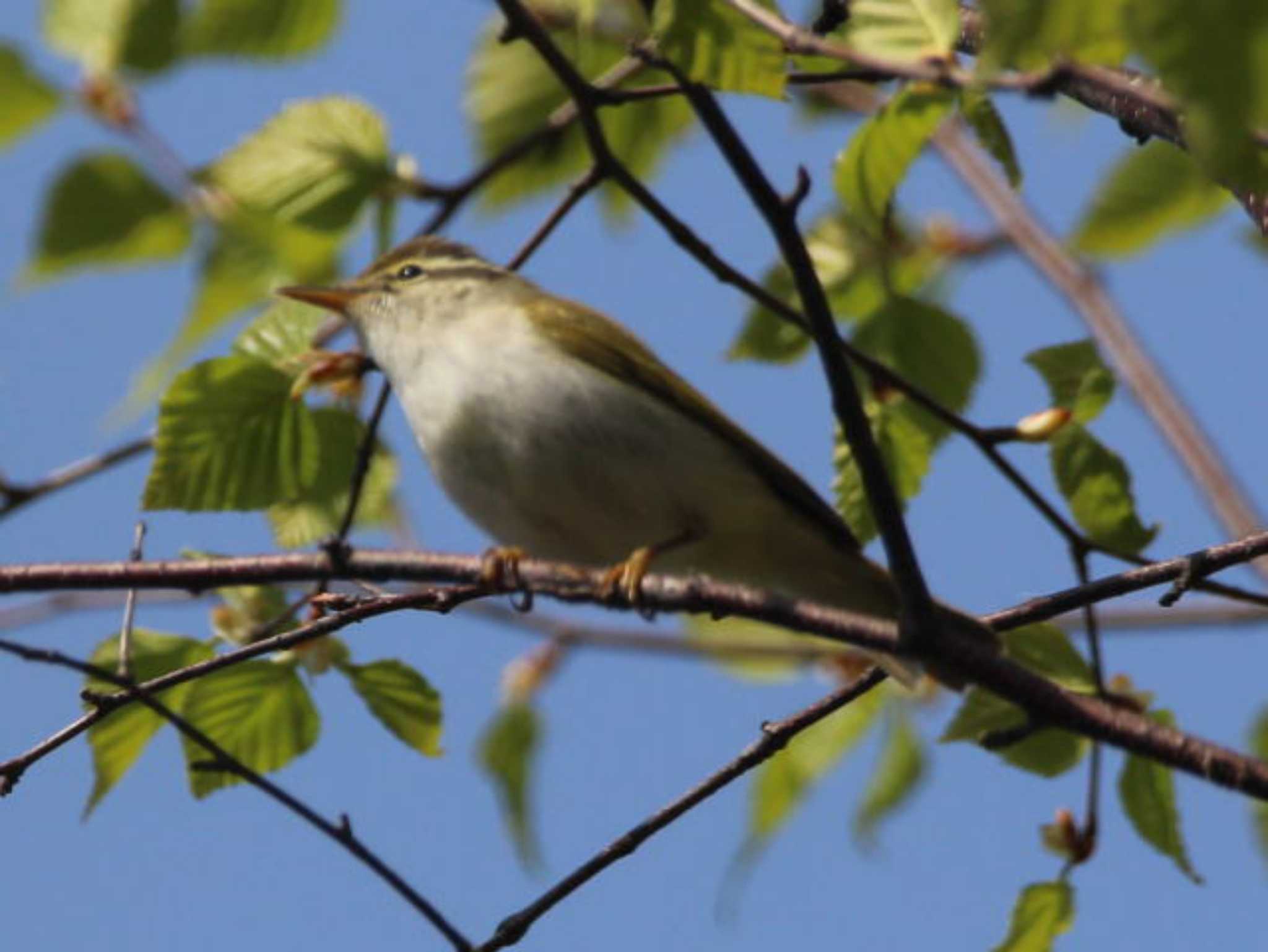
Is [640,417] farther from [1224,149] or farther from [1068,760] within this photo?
[1224,149]

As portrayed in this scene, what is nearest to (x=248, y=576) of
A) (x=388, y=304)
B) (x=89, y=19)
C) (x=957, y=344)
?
(x=89, y=19)

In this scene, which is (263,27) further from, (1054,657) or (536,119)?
(1054,657)

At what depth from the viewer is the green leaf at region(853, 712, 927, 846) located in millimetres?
3879

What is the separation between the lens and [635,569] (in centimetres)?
301

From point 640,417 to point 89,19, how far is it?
1146 millimetres

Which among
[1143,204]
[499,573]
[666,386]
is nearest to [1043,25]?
[499,573]

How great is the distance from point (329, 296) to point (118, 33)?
1335 millimetres

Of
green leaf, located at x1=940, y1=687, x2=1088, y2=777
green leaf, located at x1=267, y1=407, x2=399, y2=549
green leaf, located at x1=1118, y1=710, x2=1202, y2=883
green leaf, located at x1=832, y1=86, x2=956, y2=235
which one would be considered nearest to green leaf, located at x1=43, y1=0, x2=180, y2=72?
green leaf, located at x1=267, y1=407, x2=399, y2=549

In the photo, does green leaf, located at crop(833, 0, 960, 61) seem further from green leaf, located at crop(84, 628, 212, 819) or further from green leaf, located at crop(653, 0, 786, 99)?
green leaf, located at crop(84, 628, 212, 819)

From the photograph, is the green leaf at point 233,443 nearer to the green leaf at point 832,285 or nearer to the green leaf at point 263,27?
the green leaf at point 263,27

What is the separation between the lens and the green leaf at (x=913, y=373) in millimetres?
2975

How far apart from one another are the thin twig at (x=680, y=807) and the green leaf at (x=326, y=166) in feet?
3.54

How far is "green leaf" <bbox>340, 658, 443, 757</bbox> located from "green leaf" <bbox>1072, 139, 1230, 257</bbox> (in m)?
1.21

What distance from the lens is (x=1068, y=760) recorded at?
268 cm
